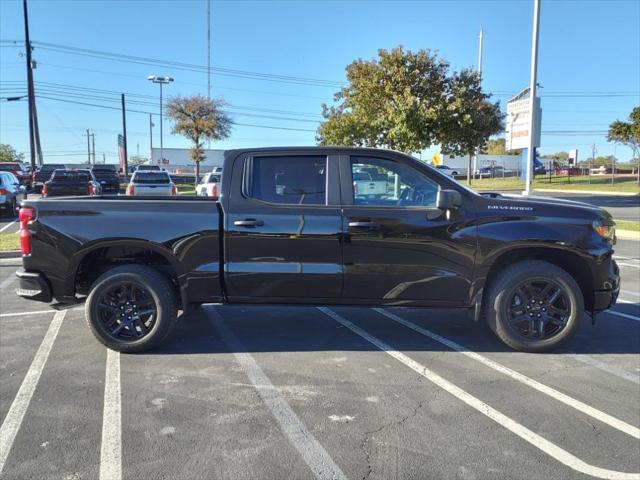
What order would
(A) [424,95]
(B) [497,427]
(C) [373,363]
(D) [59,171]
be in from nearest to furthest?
(B) [497,427], (C) [373,363], (D) [59,171], (A) [424,95]

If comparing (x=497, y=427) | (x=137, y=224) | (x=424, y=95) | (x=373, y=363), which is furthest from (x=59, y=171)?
(x=497, y=427)

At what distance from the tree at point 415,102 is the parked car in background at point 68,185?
11.6m

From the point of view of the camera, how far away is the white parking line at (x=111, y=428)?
10.3 feet

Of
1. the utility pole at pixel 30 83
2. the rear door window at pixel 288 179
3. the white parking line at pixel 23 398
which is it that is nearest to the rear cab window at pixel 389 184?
the rear door window at pixel 288 179

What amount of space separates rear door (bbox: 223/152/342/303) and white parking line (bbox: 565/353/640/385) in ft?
7.66

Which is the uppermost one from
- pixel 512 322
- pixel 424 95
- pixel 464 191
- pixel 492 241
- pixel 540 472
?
pixel 424 95

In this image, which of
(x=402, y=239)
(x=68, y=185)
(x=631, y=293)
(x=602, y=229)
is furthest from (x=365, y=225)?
(x=68, y=185)

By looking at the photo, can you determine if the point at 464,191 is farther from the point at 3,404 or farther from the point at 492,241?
the point at 3,404

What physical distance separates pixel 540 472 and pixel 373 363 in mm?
1918

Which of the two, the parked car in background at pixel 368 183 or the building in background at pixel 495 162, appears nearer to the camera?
the parked car in background at pixel 368 183

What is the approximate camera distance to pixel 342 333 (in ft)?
19.0

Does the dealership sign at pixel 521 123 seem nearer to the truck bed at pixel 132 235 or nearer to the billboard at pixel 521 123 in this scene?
the billboard at pixel 521 123

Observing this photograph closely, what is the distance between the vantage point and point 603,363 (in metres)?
4.96

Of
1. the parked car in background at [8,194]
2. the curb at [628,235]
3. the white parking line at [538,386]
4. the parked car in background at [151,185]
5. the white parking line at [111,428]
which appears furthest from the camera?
the parked car in background at [151,185]
